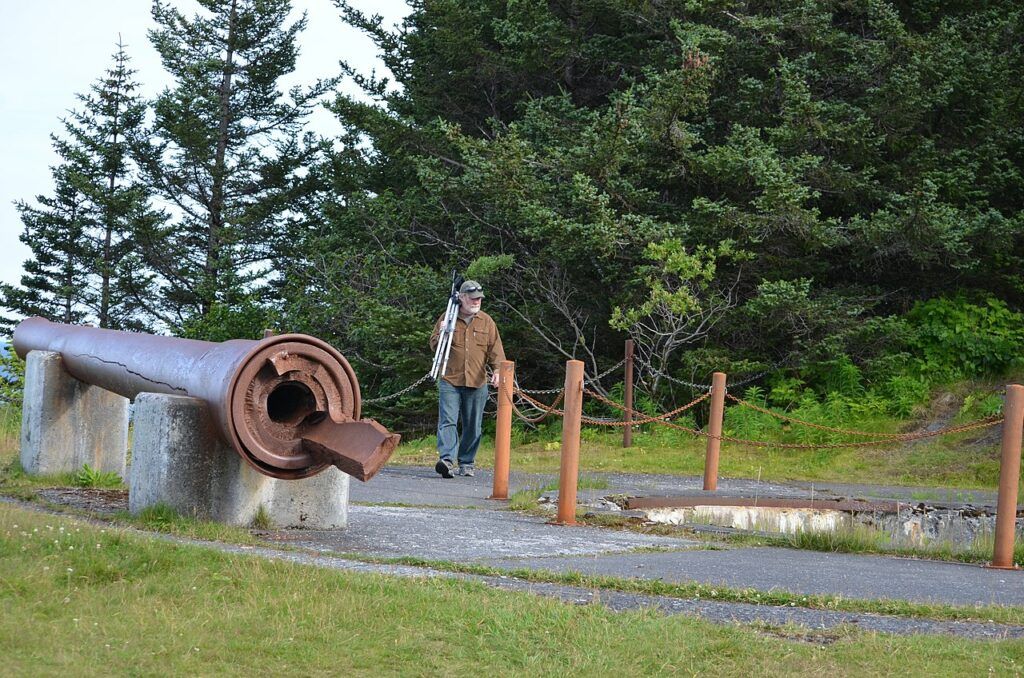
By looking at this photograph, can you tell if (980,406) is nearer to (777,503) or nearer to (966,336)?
(966,336)

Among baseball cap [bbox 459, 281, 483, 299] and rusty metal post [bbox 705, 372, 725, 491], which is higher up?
baseball cap [bbox 459, 281, 483, 299]

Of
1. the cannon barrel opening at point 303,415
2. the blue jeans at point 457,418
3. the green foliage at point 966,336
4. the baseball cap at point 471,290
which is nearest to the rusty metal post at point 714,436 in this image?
the blue jeans at point 457,418

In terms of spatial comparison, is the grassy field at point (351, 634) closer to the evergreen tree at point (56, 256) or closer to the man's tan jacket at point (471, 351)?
the man's tan jacket at point (471, 351)

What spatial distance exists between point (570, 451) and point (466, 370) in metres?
3.60

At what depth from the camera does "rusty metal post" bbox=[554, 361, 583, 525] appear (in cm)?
938

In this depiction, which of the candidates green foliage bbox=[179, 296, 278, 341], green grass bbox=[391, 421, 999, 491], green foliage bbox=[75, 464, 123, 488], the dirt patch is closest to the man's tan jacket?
green grass bbox=[391, 421, 999, 491]

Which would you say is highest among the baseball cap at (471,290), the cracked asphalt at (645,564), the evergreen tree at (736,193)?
the evergreen tree at (736,193)

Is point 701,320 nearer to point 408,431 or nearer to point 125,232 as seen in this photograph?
point 408,431

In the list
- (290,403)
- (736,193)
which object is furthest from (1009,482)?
(736,193)

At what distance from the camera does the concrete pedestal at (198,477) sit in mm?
7918

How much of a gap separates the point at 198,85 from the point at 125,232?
6.03 m

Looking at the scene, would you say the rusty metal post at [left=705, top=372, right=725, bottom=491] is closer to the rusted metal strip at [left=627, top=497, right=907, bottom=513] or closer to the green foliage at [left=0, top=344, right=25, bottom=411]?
the rusted metal strip at [left=627, top=497, right=907, bottom=513]

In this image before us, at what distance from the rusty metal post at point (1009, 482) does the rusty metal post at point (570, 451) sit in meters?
3.05

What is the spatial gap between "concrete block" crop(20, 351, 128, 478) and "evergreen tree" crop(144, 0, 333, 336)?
24205mm
